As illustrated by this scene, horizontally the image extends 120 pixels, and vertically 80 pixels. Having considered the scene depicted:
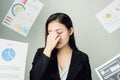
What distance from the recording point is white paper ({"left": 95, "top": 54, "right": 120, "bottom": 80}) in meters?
1.26

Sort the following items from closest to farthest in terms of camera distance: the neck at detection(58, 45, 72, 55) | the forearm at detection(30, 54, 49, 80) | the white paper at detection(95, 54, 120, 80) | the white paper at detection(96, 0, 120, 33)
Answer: the forearm at detection(30, 54, 49, 80) → the neck at detection(58, 45, 72, 55) → the white paper at detection(95, 54, 120, 80) → the white paper at detection(96, 0, 120, 33)

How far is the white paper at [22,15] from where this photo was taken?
1346 mm

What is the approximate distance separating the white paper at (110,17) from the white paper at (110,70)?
246 millimetres

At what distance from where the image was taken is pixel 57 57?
1158 mm

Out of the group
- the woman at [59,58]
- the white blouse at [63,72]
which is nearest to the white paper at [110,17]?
the woman at [59,58]

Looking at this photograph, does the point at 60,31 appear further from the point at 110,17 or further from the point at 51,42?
the point at 110,17

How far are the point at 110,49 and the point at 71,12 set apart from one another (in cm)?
32

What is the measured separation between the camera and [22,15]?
A: 1361mm

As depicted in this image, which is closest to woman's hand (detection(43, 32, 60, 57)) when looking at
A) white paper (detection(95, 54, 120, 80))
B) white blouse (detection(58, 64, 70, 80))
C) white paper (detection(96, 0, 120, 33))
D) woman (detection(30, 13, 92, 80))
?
woman (detection(30, 13, 92, 80))

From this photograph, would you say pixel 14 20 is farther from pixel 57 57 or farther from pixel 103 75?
pixel 103 75

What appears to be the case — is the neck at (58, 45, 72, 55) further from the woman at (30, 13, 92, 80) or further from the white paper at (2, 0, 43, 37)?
the white paper at (2, 0, 43, 37)

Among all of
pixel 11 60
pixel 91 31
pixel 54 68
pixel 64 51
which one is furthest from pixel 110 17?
pixel 11 60

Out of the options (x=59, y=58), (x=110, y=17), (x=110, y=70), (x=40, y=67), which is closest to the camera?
(x=40, y=67)

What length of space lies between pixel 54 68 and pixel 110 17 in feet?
1.78
